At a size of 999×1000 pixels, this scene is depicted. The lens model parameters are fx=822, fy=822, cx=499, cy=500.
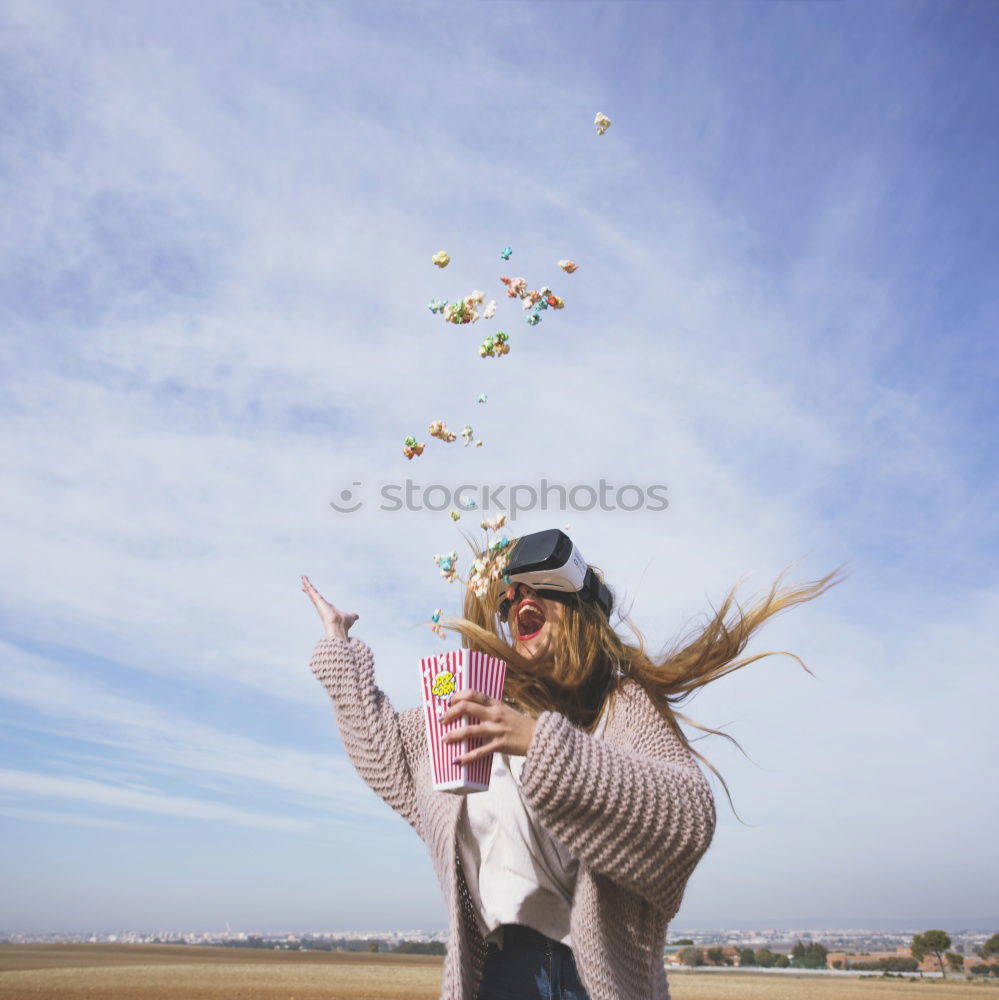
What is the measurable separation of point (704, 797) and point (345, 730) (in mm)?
1505

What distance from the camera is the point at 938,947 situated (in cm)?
Answer: 7456

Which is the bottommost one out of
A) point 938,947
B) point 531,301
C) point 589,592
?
point 938,947

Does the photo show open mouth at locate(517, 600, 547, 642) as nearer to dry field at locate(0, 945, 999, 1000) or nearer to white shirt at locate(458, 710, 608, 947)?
white shirt at locate(458, 710, 608, 947)

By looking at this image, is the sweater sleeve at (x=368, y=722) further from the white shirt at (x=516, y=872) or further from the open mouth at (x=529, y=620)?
the open mouth at (x=529, y=620)

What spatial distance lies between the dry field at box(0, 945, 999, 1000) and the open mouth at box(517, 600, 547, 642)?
29347 mm

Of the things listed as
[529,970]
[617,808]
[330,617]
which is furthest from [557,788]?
Answer: [330,617]

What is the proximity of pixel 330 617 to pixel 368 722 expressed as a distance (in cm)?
50


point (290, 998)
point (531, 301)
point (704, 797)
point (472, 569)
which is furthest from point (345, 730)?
point (290, 998)

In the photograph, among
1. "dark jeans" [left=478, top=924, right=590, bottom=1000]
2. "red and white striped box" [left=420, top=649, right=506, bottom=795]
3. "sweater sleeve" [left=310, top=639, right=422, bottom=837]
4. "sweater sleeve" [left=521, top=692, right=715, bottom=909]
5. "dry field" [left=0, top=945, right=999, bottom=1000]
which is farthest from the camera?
"dry field" [left=0, top=945, right=999, bottom=1000]

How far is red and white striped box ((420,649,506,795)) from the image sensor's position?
96.3 inches

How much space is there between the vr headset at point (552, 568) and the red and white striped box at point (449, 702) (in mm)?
843

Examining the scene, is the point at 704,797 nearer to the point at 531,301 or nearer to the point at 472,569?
the point at 472,569

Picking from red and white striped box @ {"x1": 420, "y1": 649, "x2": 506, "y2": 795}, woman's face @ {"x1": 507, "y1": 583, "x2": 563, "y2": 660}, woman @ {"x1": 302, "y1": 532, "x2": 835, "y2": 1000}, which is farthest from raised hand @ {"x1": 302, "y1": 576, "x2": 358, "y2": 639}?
red and white striped box @ {"x1": 420, "y1": 649, "x2": 506, "y2": 795}

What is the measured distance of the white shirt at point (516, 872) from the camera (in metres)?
2.70
